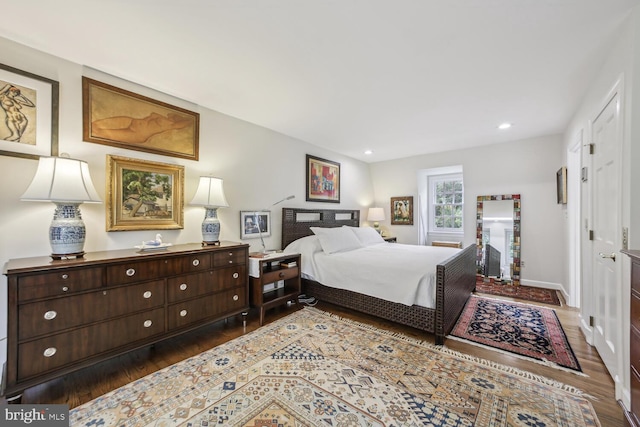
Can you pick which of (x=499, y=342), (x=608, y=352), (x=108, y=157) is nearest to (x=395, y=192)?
(x=499, y=342)

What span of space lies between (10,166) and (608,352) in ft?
15.1

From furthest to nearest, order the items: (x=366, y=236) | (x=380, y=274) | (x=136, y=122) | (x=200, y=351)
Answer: (x=366, y=236) < (x=380, y=274) < (x=136, y=122) < (x=200, y=351)

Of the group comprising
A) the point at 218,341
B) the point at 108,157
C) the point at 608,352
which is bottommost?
the point at 218,341

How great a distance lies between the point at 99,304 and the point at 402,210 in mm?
5091

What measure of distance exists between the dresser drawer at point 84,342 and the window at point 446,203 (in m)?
5.23

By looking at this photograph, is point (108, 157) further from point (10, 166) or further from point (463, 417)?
point (463, 417)

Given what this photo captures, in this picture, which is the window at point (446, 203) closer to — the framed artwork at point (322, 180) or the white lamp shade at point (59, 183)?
the framed artwork at point (322, 180)

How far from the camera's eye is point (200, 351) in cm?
223

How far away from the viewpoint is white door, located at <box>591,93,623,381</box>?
5.61ft

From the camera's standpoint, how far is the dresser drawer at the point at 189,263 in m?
2.18

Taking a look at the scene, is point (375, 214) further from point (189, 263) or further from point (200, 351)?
point (200, 351)

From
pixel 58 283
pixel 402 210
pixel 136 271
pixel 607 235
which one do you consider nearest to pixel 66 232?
pixel 58 283

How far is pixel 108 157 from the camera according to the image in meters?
2.21

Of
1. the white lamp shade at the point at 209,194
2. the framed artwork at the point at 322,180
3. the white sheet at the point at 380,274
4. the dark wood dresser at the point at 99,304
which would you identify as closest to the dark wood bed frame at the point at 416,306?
the white sheet at the point at 380,274
